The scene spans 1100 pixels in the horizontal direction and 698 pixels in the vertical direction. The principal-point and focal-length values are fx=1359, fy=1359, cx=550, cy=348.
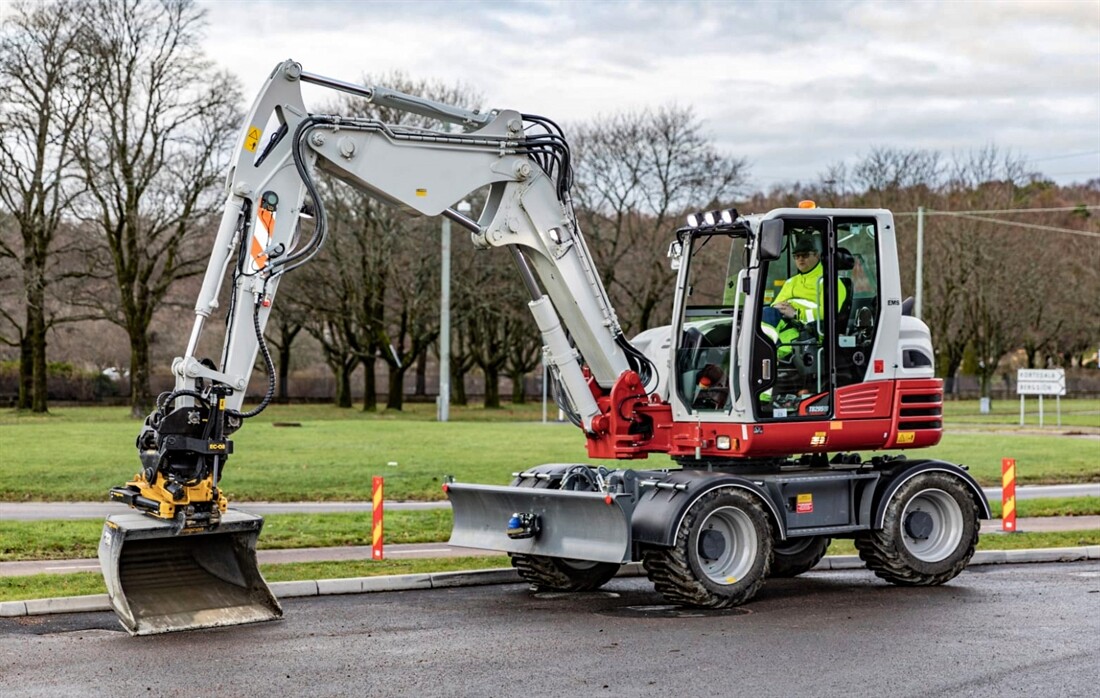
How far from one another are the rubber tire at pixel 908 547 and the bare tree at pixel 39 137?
40.3 meters

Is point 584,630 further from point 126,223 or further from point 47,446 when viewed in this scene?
point 126,223

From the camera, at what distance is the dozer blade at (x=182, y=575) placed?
10312 millimetres

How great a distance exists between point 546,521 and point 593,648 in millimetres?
2520

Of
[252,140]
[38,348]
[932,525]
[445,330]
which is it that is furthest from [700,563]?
[38,348]

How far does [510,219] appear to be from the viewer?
12.6m

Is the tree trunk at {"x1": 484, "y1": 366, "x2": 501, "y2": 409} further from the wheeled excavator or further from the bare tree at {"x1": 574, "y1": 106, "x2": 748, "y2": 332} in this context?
the wheeled excavator

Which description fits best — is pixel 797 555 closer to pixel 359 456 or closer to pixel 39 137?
pixel 359 456

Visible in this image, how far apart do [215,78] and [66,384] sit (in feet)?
73.2

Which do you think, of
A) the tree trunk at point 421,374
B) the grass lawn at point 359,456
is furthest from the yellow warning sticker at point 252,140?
the tree trunk at point 421,374

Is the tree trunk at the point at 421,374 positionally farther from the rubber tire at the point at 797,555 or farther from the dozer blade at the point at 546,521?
the dozer blade at the point at 546,521

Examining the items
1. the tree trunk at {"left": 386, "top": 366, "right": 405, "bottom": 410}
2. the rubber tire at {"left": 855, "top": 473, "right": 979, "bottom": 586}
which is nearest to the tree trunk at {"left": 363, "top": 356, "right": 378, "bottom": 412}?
the tree trunk at {"left": 386, "top": 366, "right": 405, "bottom": 410}

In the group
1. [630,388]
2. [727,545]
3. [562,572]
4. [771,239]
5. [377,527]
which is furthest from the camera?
[377,527]

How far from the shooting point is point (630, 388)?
1316 cm

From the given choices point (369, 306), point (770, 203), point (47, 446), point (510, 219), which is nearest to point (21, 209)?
point (369, 306)
